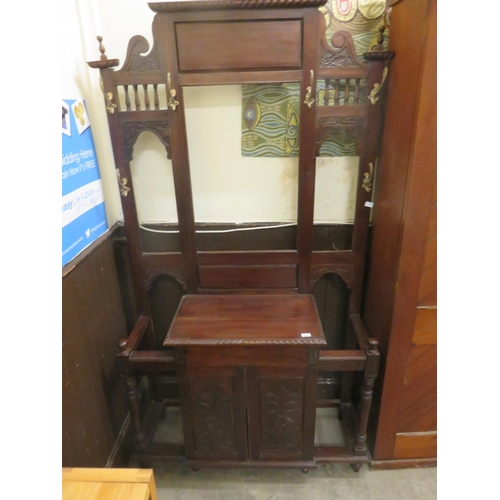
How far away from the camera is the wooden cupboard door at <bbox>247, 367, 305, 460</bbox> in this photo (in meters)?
1.43

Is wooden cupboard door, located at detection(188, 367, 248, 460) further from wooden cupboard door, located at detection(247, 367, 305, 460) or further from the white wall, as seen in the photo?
the white wall

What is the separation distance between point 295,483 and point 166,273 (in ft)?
3.70

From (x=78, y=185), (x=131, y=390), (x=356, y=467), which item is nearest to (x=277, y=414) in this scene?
(x=356, y=467)

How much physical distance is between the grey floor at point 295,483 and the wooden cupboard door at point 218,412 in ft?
0.53

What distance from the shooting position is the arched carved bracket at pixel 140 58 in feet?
4.29

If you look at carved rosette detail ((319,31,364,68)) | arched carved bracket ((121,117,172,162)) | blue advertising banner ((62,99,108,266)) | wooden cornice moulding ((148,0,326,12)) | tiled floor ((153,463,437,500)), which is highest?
wooden cornice moulding ((148,0,326,12))

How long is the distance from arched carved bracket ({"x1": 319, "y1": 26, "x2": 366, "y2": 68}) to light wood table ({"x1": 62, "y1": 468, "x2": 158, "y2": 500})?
4.75ft

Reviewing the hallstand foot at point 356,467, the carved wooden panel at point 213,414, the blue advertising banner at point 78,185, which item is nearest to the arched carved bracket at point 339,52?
the blue advertising banner at point 78,185

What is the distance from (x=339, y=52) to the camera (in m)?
1.31

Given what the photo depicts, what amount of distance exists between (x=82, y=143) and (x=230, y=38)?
2.25 feet

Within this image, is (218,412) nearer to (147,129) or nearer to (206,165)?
(206,165)

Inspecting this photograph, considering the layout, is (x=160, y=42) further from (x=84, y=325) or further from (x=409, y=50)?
(x=84, y=325)

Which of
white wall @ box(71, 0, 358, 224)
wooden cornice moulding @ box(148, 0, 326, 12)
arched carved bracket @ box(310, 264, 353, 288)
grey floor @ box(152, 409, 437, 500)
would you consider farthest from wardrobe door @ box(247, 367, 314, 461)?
wooden cornice moulding @ box(148, 0, 326, 12)
